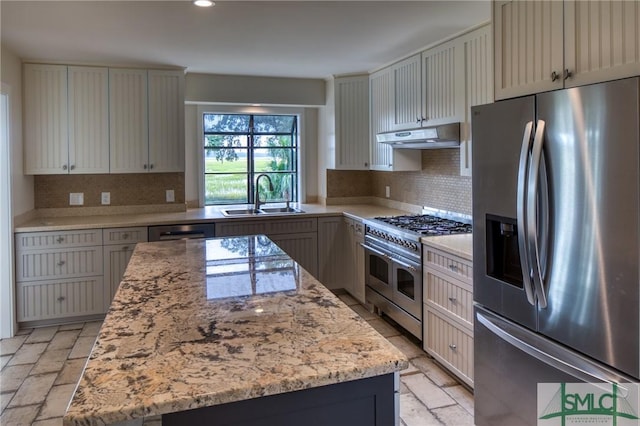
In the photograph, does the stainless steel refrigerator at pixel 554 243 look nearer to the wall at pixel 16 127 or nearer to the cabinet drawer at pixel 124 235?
the cabinet drawer at pixel 124 235

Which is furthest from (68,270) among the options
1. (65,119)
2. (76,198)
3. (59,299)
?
(65,119)

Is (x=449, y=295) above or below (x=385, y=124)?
below

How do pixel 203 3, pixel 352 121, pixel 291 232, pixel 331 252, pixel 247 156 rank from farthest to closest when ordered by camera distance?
pixel 247 156
pixel 352 121
pixel 331 252
pixel 291 232
pixel 203 3

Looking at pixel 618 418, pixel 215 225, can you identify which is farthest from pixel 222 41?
→ pixel 618 418

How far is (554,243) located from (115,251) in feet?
11.5

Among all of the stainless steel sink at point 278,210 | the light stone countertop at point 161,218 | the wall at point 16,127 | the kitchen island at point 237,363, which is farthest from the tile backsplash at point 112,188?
the kitchen island at point 237,363

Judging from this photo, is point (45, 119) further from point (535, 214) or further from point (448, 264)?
point (535, 214)

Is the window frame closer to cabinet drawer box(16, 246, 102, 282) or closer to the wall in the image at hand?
cabinet drawer box(16, 246, 102, 282)

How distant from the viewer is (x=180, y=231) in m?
4.14

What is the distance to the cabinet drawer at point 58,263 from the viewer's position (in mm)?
3771

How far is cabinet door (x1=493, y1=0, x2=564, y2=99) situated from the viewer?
1905 millimetres

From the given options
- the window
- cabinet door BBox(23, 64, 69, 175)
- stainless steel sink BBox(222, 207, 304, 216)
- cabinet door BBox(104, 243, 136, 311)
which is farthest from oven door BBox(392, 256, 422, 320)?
cabinet door BBox(23, 64, 69, 175)

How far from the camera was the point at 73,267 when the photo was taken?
389 cm

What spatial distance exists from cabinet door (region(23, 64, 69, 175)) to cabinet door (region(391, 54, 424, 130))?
2.99 metres
